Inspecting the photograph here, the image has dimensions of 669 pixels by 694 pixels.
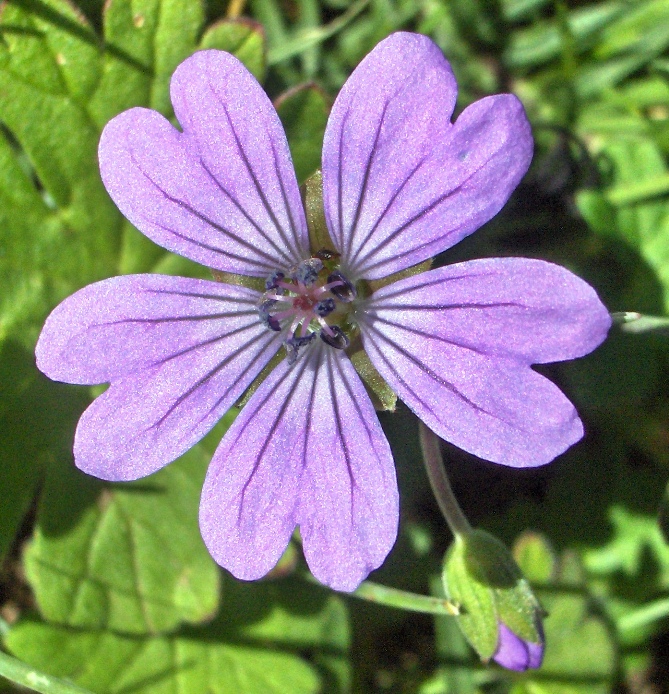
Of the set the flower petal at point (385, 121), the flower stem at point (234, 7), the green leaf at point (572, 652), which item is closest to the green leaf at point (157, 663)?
the green leaf at point (572, 652)

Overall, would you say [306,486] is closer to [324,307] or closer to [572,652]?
[324,307]

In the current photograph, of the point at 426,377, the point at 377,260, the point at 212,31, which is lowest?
the point at 426,377

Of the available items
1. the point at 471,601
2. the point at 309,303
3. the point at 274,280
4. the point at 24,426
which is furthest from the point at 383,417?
the point at 24,426

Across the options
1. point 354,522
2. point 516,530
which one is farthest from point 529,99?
point 354,522

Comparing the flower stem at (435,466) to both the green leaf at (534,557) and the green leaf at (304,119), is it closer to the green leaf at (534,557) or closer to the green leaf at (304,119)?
the green leaf at (534,557)

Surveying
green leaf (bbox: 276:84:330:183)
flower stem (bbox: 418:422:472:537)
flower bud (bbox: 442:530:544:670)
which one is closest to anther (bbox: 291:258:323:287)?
flower stem (bbox: 418:422:472:537)

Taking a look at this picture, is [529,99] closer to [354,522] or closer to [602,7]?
A: [602,7]

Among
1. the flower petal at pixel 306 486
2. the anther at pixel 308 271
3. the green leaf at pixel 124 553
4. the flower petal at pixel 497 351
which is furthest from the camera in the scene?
the green leaf at pixel 124 553
